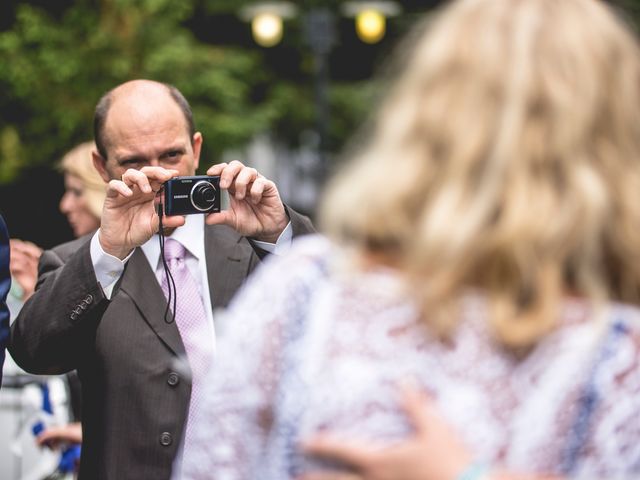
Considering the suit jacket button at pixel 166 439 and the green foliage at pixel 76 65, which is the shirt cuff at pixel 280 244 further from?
the green foliage at pixel 76 65

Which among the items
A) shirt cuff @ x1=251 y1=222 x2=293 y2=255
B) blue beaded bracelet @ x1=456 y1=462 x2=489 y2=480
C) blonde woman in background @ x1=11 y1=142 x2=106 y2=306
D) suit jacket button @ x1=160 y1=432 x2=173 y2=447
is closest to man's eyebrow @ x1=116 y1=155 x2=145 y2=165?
shirt cuff @ x1=251 y1=222 x2=293 y2=255

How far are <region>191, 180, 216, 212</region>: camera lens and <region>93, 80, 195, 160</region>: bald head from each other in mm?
499

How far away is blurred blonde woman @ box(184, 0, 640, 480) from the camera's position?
5.45 feet

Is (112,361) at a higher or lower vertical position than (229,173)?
lower

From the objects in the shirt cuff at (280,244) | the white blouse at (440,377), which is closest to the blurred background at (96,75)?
the shirt cuff at (280,244)

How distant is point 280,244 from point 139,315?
1.54 ft

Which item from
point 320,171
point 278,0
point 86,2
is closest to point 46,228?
point 86,2

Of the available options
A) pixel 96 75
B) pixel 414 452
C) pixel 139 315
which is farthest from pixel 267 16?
pixel 414 452

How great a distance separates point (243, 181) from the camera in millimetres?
3115

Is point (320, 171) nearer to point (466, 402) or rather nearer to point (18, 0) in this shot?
point (18, 0)

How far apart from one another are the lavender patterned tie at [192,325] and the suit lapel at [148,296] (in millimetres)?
33

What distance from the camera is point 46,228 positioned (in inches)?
356

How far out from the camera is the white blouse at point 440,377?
1.68 meters

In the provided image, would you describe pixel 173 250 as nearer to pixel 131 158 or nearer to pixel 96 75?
pixel 131 158
